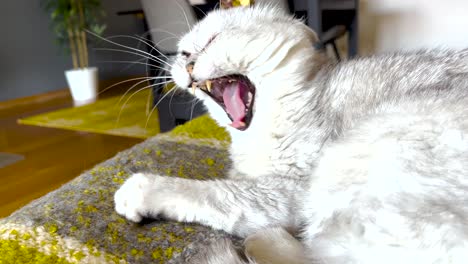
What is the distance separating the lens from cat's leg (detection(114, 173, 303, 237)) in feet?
2.81

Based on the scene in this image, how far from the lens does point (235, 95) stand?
42.3 inches

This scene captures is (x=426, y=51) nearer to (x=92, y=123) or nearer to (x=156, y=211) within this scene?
(x=156, y=211)

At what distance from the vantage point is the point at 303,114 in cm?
101

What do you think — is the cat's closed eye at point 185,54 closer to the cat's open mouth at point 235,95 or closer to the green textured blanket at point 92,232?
the cat's open mouth at point 235,95

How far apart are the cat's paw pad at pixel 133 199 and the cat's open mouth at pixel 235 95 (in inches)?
11.3

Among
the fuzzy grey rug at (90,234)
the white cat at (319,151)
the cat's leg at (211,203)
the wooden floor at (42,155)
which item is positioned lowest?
the wooden floor at (42,155)

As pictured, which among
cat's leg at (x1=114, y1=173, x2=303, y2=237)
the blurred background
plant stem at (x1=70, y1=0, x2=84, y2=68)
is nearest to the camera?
cat's leg at (x1=114, y1=173, x2=303, y2=237)

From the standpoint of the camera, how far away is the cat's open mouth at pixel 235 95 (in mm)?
1051

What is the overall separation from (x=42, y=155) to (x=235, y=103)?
73.6 inches

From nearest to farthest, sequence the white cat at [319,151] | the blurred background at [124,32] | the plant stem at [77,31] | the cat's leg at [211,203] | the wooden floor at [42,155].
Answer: the white cat at [319,151] → the cat's leg at [211,203] → the wooden floor at [42,155] → the blurred background at [124,32] → the plant stem at [77,31]

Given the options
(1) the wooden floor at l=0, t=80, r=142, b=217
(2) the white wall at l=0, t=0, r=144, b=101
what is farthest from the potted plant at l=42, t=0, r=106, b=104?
(1) the wooden floor at l=0, t=80, r=142, b=217

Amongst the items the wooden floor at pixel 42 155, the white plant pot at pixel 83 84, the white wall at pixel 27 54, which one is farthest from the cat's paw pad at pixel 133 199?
the white plant pot at pixel 83 84

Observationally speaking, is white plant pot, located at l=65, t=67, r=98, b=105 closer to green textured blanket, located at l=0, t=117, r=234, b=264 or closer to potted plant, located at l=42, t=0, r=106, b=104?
potted plant, located at l=42, t=0, r=106, b=104

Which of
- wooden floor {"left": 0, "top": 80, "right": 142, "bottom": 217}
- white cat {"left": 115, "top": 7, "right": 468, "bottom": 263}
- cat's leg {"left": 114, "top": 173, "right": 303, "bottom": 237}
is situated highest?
white cat {"left": 115, "top": 7, "right": 468, "bottom": 263}
